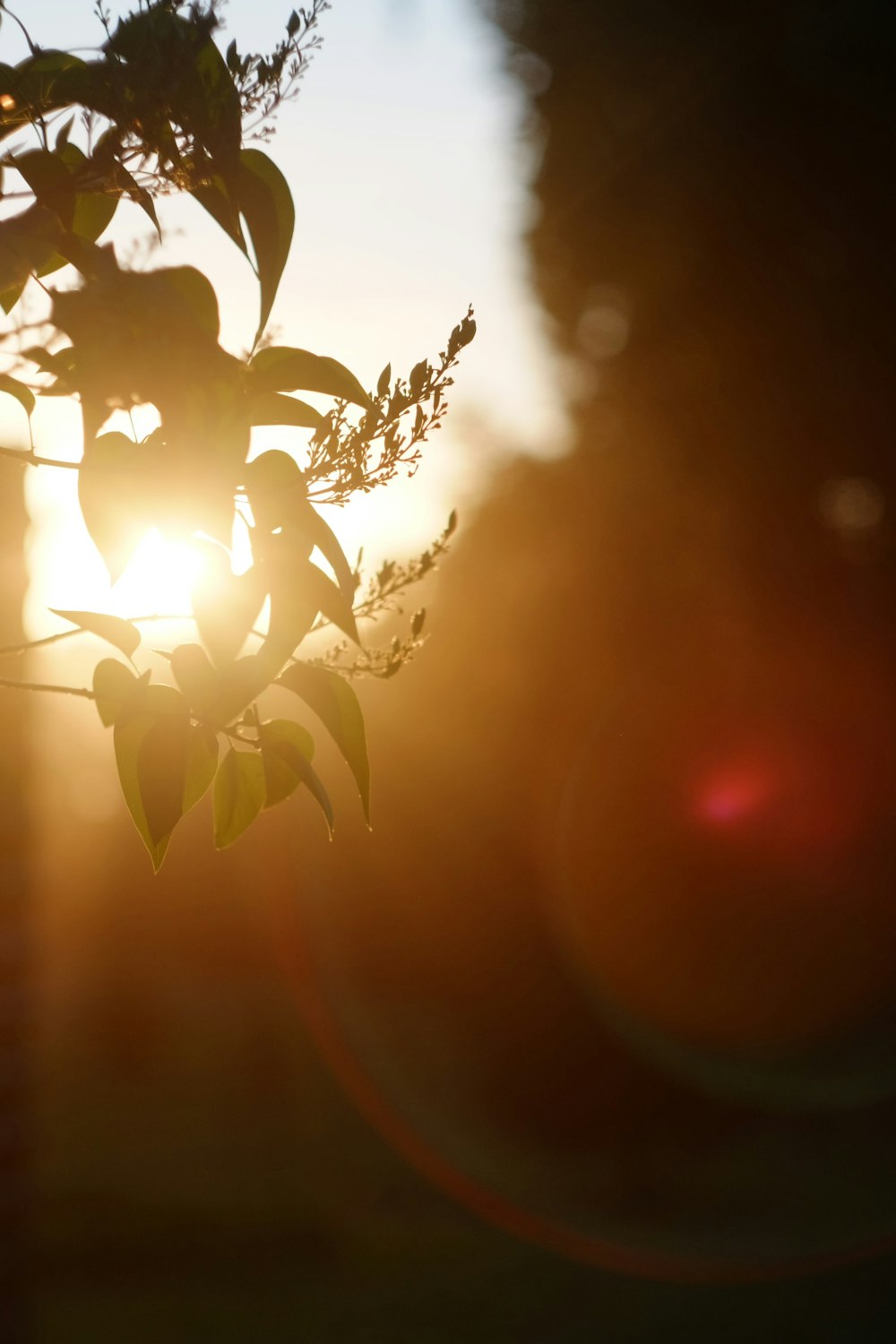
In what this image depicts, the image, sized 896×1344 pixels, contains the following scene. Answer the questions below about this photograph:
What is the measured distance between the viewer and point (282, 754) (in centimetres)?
67

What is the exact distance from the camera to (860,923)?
25.3 feet

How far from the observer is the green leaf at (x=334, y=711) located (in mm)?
651

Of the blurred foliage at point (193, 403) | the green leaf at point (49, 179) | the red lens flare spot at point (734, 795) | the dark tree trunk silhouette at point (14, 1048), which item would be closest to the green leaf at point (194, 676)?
the blurred foliage at point (193, 403)

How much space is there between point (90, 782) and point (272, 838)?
2.33m

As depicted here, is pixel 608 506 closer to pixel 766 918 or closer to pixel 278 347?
pixel 766 918

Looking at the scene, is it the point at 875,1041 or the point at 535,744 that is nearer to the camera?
the point at 875,1041

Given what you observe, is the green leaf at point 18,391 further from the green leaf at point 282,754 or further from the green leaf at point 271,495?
the green leaf at point 282,754

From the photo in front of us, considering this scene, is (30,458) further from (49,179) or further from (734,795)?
(734,795)

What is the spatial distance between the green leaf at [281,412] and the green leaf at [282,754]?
0.63 feet

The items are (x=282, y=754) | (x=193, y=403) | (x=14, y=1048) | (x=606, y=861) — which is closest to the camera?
(x=193, y=403)

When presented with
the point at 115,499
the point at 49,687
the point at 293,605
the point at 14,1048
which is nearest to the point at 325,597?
the point at 293,605

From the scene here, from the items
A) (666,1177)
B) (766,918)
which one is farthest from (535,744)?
(666,1177)

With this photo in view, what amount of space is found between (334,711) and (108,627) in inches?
6.1

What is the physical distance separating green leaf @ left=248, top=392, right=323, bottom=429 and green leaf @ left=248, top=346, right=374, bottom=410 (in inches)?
0.4
